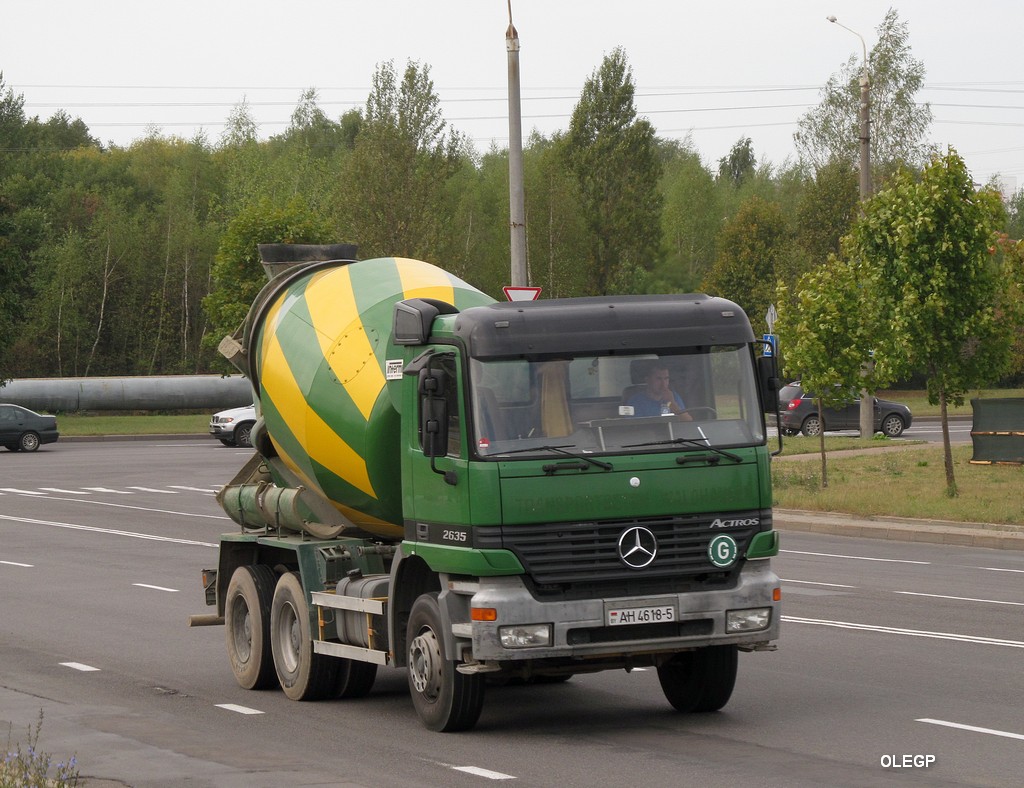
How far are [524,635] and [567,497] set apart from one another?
837 millimetres

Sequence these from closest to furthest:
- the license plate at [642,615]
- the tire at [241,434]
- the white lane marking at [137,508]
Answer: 1. the license plate at [642,615]
2. the white lane marking at [137,508]
3. the tire at [241,434]

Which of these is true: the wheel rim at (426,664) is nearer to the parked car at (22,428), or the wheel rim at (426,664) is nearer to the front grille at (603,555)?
the front grille at (603,555)

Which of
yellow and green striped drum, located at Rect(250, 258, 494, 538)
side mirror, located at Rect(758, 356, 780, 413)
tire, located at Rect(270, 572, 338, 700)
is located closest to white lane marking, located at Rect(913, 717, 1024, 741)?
side mirror, located at Rect(758, 356, 780, 413)

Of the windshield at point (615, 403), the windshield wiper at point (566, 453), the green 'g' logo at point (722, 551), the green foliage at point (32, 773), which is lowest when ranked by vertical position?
the green foliage at point (32, 773)

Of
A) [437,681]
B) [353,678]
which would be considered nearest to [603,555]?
[437,681]

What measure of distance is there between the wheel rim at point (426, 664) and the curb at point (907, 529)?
1409 centimetres

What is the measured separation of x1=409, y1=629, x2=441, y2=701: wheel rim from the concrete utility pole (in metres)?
12.8

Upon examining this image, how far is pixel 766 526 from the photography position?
9430mm

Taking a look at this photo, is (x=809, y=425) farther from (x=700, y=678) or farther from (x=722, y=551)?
(x=722, y=551)

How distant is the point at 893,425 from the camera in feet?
148

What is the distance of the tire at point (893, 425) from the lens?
4500cm

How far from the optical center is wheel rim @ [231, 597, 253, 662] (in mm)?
11859

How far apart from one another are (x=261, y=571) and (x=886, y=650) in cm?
506

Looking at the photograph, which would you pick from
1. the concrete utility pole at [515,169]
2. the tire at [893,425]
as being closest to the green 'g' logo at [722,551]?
the concrete utility pole at [515,169]
